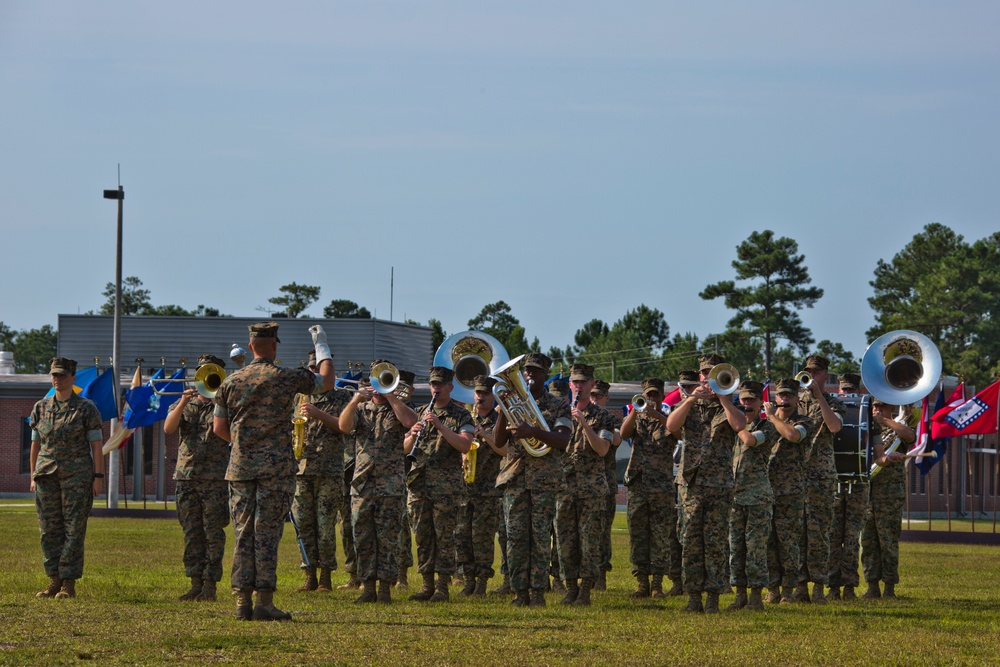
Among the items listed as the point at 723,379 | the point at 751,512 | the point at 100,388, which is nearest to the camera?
the point at 723,379

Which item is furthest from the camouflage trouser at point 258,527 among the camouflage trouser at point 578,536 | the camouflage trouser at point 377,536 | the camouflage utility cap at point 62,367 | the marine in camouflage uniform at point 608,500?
the marine in camouflage uniform at point 608,500

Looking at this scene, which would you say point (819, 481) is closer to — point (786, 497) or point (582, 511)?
point (786, 497)

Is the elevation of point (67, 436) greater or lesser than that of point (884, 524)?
greater

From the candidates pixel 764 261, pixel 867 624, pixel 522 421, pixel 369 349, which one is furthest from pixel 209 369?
pixel 764 261

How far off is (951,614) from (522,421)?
14.2 feet

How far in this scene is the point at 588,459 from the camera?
13531 mm

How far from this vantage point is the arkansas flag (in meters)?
30.8

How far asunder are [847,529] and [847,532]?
0.03 meters

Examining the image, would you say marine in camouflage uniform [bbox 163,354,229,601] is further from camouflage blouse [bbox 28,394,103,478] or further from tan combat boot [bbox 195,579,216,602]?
camouflage blouse [bbox 28,394,103,478]

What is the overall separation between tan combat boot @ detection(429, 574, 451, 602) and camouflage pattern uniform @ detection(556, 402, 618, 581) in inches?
44.1

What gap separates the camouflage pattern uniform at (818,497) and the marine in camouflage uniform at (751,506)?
87 cm

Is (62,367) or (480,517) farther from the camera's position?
(480,517)

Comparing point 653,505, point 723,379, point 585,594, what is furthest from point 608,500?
point 723,379

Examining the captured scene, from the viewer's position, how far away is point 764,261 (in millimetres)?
75562
